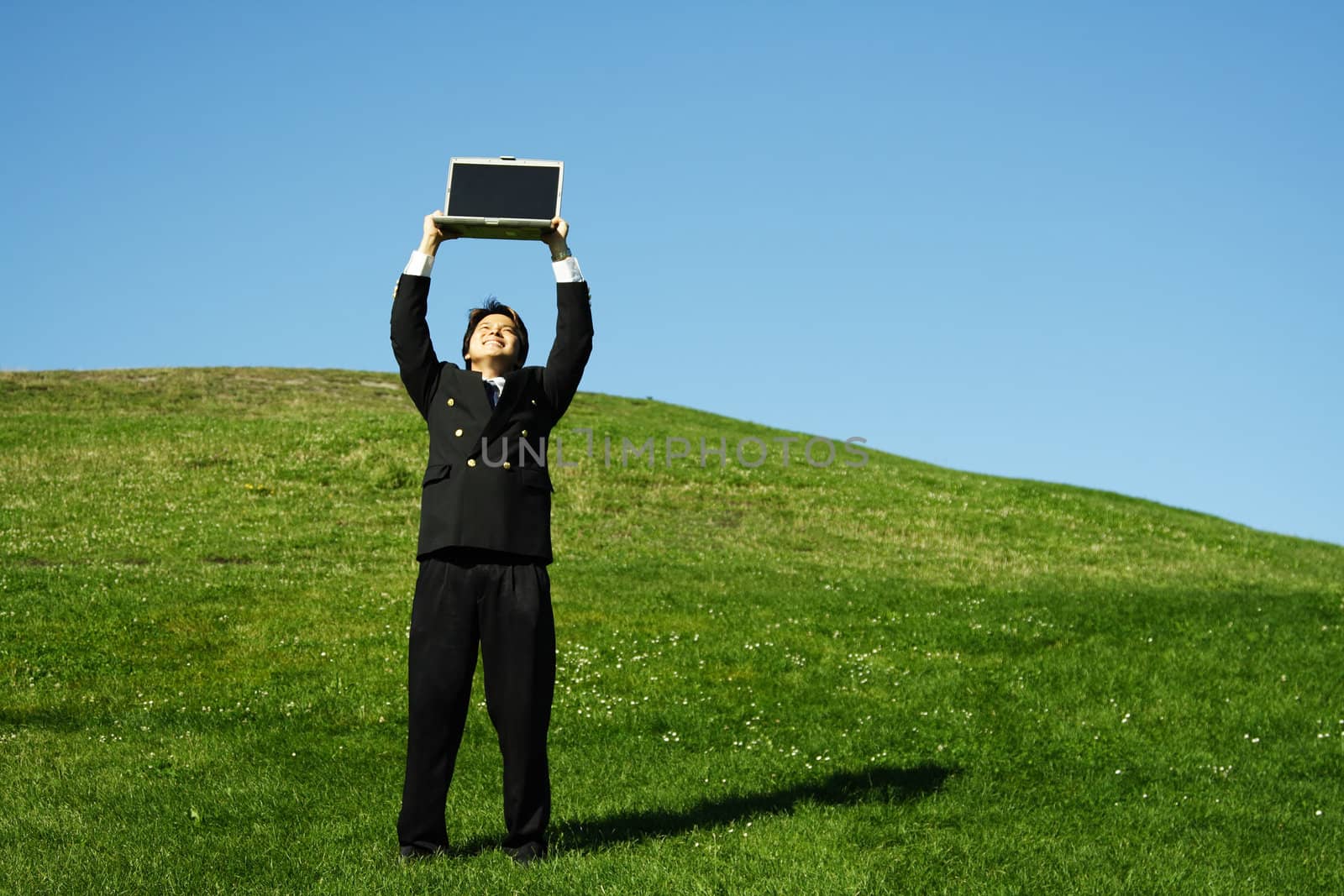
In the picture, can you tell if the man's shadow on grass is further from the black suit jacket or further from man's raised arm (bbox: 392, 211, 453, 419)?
man's raised arm (bbox: 392, 211, 453, 419)

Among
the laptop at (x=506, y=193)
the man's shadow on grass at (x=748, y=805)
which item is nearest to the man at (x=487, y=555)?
the laptop at (x=506, y=193)

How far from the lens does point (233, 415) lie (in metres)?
44.8

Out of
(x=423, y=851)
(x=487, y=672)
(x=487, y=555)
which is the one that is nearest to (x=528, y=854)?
(x=423, y=851)

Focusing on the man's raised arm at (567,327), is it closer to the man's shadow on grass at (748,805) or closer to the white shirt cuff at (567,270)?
the white shirt cuff at (567,270)

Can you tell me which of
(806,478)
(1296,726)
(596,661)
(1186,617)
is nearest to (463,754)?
(596,661)

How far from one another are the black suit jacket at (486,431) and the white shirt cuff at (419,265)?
1.9 inches

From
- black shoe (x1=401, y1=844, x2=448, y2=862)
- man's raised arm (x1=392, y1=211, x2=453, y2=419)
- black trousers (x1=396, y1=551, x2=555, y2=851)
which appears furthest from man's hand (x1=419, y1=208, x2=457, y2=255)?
black shoe (x1=401, y1=844, x2=448, y2=862)

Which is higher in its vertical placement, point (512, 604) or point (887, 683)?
point (512, 604)

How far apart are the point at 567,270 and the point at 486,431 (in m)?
1.23

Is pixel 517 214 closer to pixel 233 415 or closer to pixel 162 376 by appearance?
pixel 233 415

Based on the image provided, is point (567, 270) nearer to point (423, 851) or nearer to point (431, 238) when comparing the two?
point (431, 238)

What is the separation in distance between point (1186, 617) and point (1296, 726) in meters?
5.15

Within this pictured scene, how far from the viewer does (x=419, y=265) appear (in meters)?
8.65

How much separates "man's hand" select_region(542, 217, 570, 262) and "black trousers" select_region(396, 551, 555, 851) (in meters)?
2.09
